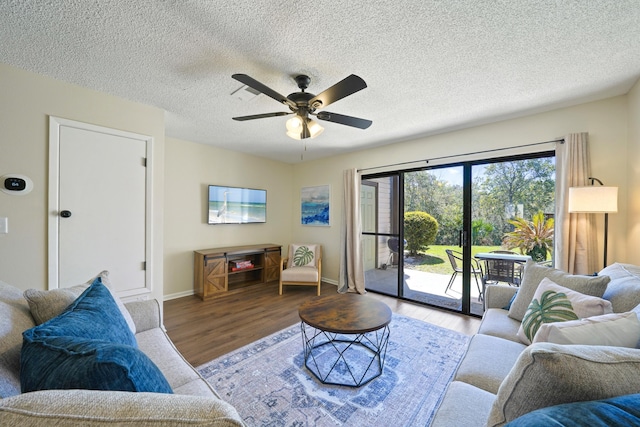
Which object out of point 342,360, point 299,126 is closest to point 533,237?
point 342,360

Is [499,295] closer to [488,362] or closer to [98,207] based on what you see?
[488,362]

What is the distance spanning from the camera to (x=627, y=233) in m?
2.13

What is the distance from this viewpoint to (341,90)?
5.30 feet

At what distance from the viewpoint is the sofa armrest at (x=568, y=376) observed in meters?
0.59

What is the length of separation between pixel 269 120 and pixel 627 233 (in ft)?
11.9

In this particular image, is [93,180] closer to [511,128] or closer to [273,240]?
[273,240]

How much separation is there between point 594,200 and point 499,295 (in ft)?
3.51

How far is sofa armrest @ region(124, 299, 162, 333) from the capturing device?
1630mm

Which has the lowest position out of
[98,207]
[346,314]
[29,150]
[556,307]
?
[346,314]

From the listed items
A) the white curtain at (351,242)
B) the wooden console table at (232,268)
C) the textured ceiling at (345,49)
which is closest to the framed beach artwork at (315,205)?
the white curtain at (351,242)

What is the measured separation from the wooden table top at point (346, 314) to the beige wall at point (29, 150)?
223cm

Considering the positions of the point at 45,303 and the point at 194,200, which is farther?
the point at 194,200

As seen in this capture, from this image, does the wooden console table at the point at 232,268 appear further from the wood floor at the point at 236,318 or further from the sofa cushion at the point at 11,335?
the sofa cushion at the point at 11,335

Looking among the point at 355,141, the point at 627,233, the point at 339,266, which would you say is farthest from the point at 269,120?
the point at 627,233
